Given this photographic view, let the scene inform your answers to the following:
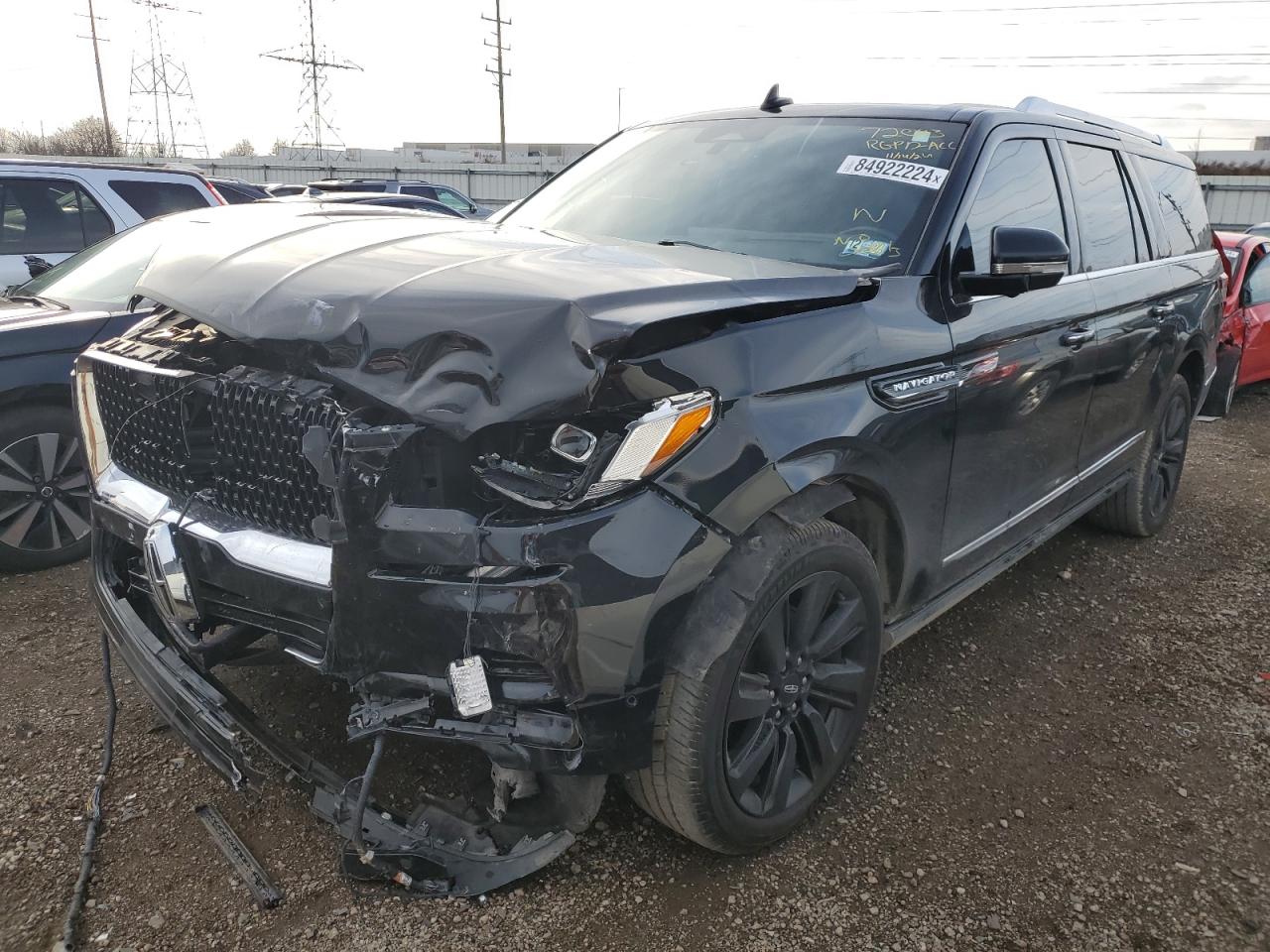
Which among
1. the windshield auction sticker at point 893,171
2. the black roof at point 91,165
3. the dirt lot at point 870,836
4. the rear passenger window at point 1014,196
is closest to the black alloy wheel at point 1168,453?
the dirt lot at point 870,836

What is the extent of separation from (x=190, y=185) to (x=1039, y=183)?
5934 mm

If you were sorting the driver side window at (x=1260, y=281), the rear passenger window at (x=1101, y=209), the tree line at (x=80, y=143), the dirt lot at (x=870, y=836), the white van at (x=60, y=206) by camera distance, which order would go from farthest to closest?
the tree line at (x=80, y=143), the driver side window at (x=1260, y=281), the white van at (x=60, y=206), the rear passenger window at (x=1101, y=209), the dirt lot at (x=870, y=836)

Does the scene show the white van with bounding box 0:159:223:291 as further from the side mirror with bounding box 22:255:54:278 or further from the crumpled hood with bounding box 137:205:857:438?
the crumpled hood with bounding box 137:205:857:438

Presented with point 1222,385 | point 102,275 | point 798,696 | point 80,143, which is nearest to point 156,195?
point 102,275

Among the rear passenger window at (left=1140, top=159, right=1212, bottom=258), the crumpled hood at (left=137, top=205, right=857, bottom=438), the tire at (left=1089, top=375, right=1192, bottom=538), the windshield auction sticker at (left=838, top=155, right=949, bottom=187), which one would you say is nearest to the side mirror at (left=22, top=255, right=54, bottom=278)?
the crumpled hood at (left=137, top=205, right=857, bottom=438)

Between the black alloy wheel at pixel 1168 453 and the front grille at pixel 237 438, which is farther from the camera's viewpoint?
the black alloy wheel at pixel 1168 453

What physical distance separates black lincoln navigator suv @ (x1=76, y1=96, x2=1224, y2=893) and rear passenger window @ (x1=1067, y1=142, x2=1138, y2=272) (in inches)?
23.9

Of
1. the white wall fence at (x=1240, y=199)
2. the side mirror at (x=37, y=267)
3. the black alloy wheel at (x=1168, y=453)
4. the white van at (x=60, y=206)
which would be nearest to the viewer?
the black alloy wheel at (x=1168, y=453)

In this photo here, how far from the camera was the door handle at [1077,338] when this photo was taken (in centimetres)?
339

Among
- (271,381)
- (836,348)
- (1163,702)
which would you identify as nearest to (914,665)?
(1163,702)

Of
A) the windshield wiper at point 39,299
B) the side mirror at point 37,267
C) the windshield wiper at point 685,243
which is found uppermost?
the windshield wiper at point 685,243

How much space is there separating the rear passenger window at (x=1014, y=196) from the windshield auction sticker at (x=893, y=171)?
0.16 m

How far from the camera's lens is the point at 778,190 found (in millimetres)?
3115

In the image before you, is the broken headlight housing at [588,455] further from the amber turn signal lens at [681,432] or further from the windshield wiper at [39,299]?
the windshield wiper at [39,299]
